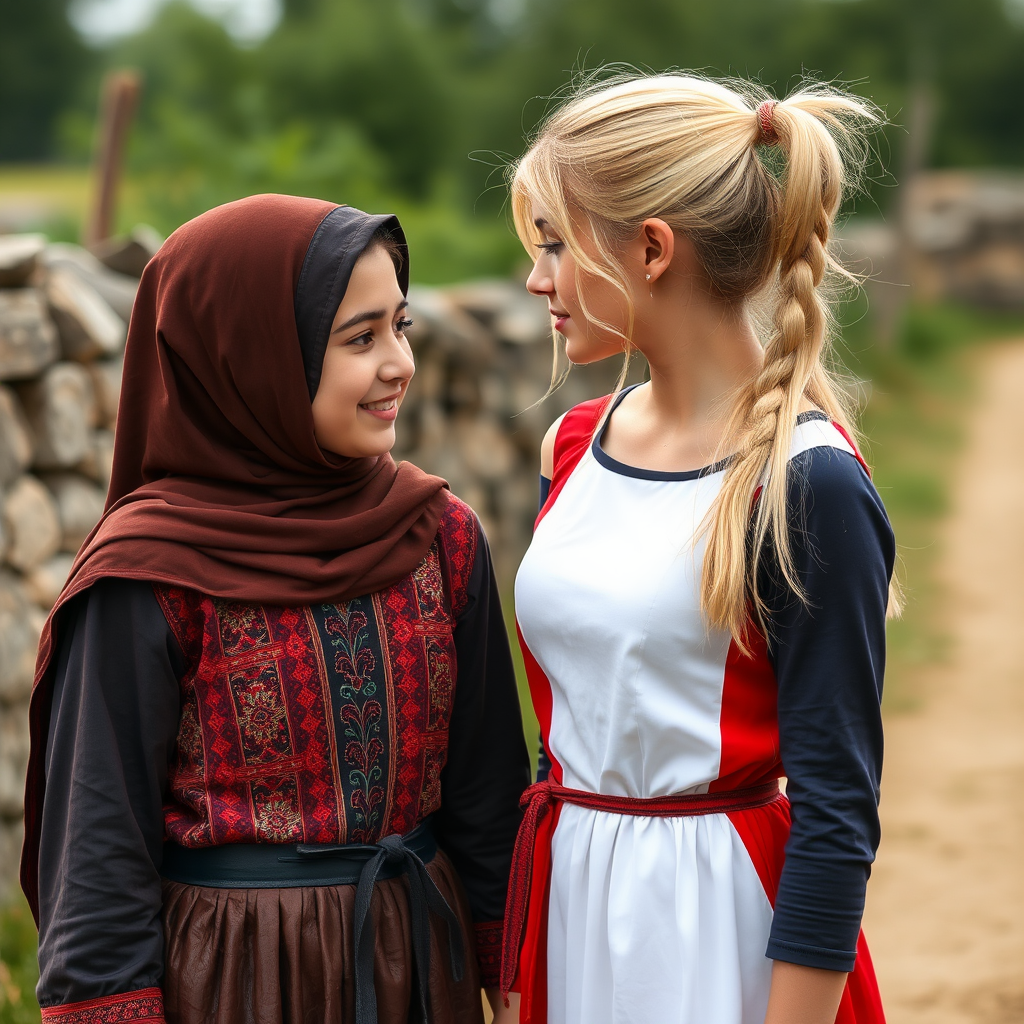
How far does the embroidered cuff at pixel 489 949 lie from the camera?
186 cm

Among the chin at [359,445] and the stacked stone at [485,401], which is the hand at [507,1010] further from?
the stacked stone at [485,401]

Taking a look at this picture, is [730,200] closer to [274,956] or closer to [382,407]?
[382,407]

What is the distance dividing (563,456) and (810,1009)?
846 millimetres

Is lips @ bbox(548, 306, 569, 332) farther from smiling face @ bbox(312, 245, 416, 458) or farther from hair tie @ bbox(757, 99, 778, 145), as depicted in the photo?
hair tie @ bbox(757, 99, 778, 145)

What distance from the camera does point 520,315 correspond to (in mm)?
7031

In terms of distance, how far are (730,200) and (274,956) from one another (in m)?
1.15

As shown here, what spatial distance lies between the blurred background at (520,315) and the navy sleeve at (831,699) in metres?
0.48

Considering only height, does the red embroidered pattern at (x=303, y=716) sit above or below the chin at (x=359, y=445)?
below

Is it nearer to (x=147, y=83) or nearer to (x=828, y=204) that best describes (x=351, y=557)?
(x=828, y=204)

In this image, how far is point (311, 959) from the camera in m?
1.64

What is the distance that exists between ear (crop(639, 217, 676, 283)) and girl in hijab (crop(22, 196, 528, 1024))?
0.35 m

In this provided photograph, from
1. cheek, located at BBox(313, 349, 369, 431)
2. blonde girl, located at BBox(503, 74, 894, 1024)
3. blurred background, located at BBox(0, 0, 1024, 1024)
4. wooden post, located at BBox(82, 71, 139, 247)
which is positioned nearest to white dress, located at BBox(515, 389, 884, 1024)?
blonde girl, located at BBox(503, 74, 894, 1024)

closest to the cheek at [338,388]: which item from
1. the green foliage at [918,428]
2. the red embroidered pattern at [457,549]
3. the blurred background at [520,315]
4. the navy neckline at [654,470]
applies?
the red embroidered pattern at [457,549]

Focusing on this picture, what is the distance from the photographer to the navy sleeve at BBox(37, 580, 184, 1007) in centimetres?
153
